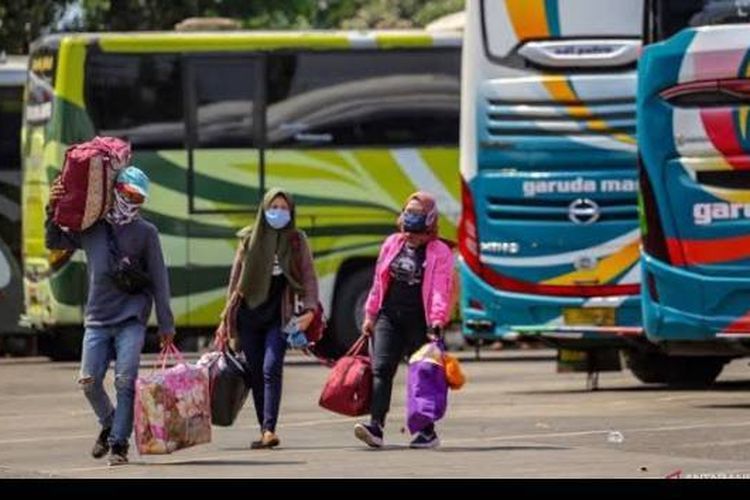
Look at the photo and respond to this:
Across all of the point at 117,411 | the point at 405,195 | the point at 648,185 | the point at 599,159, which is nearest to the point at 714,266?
the point at 648,185

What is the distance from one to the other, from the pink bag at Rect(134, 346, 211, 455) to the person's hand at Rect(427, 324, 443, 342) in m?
1.48

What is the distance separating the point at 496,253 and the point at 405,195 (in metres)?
5.37

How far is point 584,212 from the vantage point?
77.7ft

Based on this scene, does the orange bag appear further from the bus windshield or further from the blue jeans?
the bus windshield

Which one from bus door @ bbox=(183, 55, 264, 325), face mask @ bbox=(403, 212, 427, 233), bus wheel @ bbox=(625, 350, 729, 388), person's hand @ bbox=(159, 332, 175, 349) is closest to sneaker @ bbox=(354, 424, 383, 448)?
face mask @ bbox=(403, 212, 427, 233)

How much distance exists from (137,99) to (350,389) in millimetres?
12735

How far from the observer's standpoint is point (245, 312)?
1738 centimetres

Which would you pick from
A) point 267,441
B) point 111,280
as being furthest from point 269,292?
point 111,280

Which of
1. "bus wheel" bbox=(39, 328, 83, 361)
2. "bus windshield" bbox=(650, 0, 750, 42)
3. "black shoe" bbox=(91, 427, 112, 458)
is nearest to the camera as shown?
"black shoe" bbox=(91, 427, 112, 458)

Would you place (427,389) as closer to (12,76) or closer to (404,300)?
(404,300)

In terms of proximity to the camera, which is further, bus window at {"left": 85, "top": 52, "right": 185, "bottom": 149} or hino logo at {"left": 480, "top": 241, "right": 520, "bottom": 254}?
bus window at {"left": 85, "top": 52, "right": 185, "bottom": 149}

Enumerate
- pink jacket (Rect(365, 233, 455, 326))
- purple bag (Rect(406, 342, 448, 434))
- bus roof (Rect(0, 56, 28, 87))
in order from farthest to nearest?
bus roof (Rect(0, 56, 28, 87))
purple bag (Rect(406, 342, 448, 434))
pink jacket (Rect(365, 233, 455, 326))

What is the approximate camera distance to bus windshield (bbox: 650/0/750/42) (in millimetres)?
20891

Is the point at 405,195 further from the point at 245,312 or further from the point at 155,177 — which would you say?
the point at 245,312
